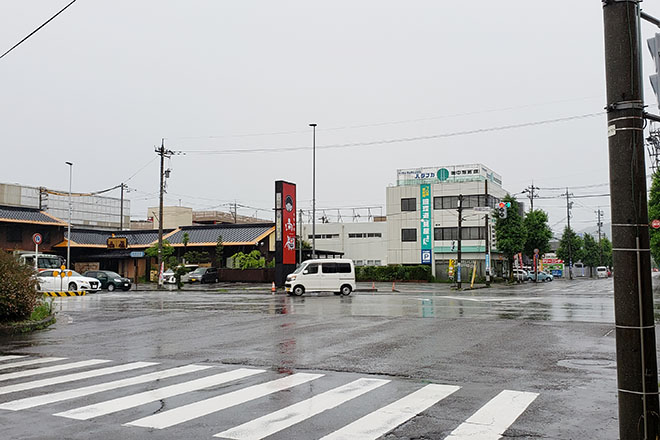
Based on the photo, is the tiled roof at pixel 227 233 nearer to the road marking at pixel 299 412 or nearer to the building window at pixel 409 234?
the building window at pixel 409 234

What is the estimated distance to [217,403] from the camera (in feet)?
23.0

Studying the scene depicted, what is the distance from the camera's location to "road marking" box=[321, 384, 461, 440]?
18.7ft

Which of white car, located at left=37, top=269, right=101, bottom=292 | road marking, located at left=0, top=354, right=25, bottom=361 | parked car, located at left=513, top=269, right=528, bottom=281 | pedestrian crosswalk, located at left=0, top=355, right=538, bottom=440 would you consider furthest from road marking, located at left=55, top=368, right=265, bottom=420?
parked car, located at left=513, top=269, right=528, bottom=281

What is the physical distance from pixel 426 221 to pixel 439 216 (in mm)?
1595

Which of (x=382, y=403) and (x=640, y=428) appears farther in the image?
(x=382, y=403)

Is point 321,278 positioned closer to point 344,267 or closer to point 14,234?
point 344,267

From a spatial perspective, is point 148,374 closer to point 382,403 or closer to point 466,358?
point 382,403

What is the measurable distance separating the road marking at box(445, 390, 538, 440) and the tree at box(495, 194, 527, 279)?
177ft

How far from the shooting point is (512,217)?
60.0 m

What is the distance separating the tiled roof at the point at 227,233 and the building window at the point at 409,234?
1765 cm

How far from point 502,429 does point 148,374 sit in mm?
5661

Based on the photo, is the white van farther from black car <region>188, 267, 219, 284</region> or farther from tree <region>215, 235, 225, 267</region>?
tree <region>215, 235, 225, 267</region>

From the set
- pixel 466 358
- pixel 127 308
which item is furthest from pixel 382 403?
pixel 127 308

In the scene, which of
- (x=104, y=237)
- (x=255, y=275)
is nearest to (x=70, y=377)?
(x=255, y=275)
